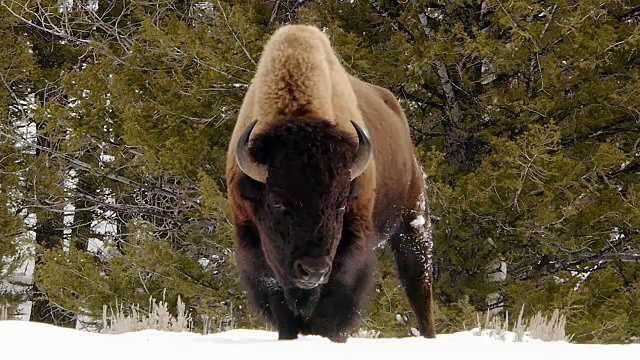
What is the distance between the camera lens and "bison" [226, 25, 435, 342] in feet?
15.0

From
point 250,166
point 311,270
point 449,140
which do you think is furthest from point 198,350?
point 449,140

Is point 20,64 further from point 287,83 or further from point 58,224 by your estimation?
point 287,83

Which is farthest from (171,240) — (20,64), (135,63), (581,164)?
(581,164)

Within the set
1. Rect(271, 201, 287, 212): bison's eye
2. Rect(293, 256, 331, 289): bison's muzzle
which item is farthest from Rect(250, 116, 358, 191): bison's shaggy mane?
Rect(293, 256, 331, 289): bison's muzzle

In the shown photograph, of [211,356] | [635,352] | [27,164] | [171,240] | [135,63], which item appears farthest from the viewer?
[27,164]

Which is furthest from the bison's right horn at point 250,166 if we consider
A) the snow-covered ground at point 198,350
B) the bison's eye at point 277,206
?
the snow-covered ground at point 198,350

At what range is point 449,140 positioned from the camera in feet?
37.7

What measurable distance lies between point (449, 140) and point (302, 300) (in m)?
6.99

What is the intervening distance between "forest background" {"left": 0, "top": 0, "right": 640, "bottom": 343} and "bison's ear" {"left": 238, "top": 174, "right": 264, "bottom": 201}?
17.6 ft

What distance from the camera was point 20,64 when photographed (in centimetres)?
1473

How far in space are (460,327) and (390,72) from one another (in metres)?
3.48

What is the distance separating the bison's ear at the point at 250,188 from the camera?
497 cm

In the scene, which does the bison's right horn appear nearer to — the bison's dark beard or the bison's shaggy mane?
the bison's shaggy mane

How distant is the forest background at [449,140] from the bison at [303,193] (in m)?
4.63
